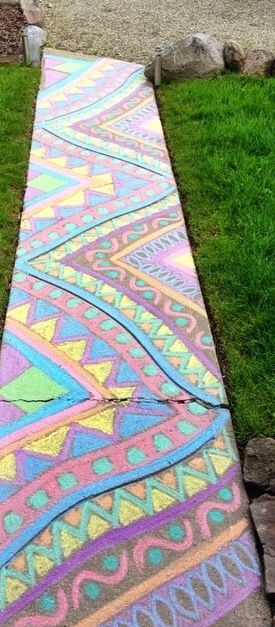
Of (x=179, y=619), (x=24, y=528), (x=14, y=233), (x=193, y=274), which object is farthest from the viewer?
(x=14, y=233)

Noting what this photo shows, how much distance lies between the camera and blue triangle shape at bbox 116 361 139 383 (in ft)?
9.11

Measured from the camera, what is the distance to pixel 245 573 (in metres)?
2.08

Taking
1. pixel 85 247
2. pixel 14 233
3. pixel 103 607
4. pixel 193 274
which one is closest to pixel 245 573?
pixel 103 607

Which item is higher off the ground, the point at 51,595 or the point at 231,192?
the point at 231,192

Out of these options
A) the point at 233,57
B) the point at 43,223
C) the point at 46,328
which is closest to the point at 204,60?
the point at 233,57

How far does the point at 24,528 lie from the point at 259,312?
4.83ft

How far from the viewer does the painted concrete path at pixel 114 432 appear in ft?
6.70

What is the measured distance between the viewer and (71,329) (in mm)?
3023

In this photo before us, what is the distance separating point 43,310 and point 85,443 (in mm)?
830

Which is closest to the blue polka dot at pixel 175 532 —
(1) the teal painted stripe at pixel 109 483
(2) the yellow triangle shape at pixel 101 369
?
(1) the teal painted stripe at pixel 109 483

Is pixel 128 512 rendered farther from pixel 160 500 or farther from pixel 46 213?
pixel 46 213

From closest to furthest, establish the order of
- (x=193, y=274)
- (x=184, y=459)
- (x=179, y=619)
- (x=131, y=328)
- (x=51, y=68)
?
(x=179, y=619)
(x=184, y=459)
(x=131, y=328)
(x=193, y=274)
(x=51, y=68)

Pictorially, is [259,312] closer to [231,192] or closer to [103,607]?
[231,192]

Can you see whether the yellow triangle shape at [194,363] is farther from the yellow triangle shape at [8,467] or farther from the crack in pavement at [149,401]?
the yellow triangle shape at [8,467]
